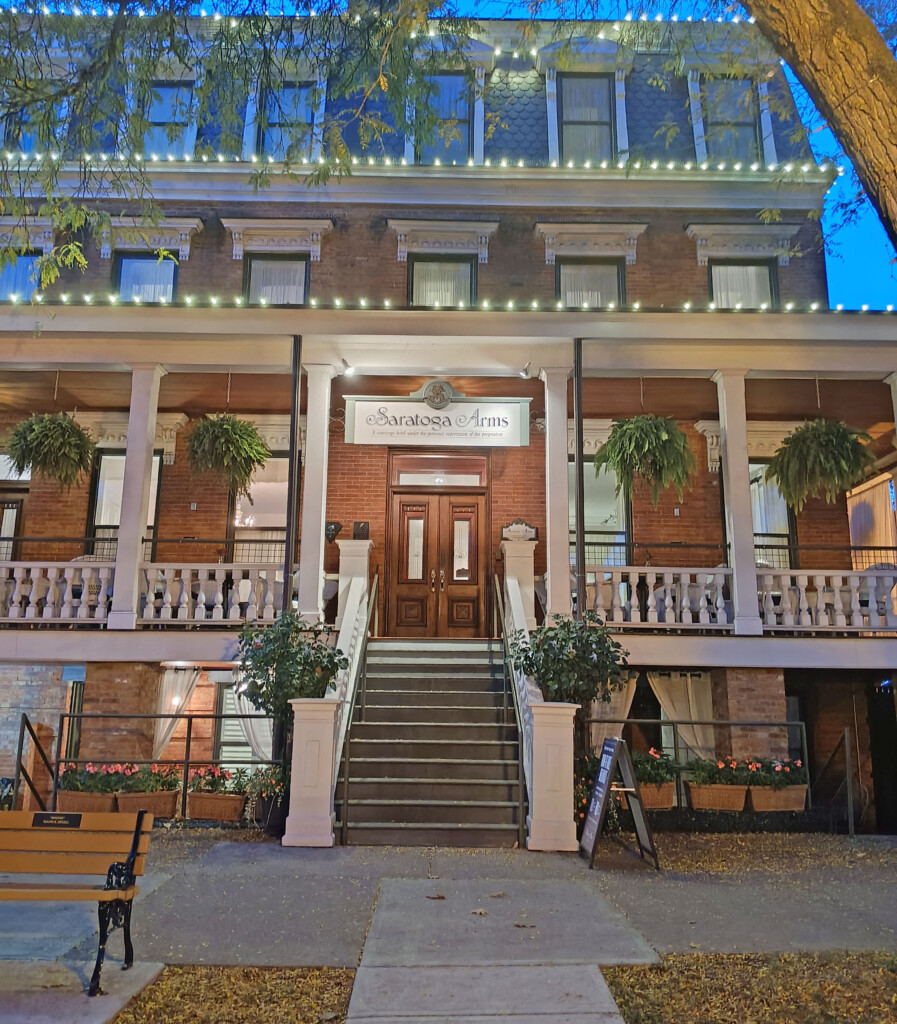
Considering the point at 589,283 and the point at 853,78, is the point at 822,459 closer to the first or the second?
the point at 589,283

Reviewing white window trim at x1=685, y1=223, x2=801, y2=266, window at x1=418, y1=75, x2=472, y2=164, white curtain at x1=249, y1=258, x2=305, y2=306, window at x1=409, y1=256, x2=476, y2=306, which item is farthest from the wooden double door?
window at x1=418, y1=75, x2=472, y2=164

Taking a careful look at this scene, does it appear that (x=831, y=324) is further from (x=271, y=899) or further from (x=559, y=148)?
(x=271, y=899)

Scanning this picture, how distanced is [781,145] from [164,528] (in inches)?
494

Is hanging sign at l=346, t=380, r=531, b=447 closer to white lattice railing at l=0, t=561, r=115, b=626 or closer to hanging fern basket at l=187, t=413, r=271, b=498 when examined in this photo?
hanging fern basket at l=187, t=413, r=271, b=498

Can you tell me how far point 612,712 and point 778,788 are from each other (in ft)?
9.37

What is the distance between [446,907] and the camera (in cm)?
591

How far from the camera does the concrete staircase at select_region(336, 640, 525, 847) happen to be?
8367 millimetres

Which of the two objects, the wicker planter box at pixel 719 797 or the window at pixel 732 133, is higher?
the window at pixel 732 133

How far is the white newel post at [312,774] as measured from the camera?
8.12 m

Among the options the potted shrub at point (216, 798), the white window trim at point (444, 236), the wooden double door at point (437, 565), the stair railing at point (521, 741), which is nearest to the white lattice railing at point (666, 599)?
the stair railing at point (521, 741)

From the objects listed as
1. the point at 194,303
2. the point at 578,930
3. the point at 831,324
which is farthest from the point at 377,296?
the point at 578,930

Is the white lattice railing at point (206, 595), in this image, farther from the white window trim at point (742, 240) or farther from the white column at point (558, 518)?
the white window trim at point (742, 240)

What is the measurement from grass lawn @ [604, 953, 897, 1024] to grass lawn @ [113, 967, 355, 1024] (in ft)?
4.76

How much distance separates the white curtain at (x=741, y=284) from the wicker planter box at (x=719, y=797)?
8515mm
